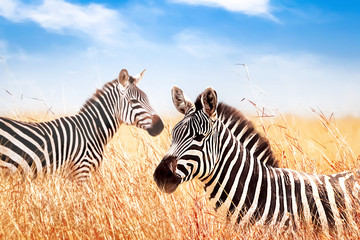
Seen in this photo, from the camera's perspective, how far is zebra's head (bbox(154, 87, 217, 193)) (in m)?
3.87

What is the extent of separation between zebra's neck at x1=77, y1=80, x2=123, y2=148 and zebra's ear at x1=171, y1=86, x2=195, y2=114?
3300 millimetres

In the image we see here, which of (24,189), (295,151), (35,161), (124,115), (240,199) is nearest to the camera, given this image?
(240,199)

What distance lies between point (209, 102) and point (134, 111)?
11.6 ft

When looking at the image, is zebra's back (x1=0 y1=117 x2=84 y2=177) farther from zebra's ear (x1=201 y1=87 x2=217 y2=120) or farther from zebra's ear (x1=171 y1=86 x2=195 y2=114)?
zebra's ear (x1=201 y1=87 x2=217 y2=120)

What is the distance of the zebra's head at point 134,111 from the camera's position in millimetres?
7461

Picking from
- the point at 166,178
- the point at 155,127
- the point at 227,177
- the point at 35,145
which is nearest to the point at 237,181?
the point at 227,177

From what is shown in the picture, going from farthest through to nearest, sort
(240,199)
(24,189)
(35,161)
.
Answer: (35,161) → (24,189) → (240,199)

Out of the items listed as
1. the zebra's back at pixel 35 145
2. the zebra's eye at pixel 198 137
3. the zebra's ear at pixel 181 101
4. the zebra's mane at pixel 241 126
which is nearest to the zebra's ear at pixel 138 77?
the zebra's back at pixel 35 145

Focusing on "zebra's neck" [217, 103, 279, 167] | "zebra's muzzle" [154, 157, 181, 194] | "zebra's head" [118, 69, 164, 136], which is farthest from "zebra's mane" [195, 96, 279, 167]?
"zebra's head" [118, 69, 164, 136]

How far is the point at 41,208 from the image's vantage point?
16.4 ft

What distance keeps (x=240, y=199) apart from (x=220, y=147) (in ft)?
1.94

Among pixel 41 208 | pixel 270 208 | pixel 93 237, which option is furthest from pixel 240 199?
pixel 41 208

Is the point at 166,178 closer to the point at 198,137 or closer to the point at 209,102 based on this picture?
the point at 198,137

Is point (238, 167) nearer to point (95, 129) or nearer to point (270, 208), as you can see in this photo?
point (270, 208)
